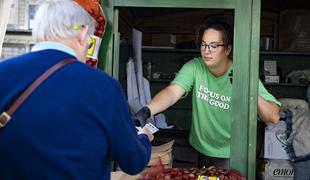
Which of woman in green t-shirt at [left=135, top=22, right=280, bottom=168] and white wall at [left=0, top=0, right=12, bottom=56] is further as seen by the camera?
woman in green t-shirt at [left=135, top=22, right=280, bottom=168]

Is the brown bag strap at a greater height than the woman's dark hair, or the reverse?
the woman's dark hair

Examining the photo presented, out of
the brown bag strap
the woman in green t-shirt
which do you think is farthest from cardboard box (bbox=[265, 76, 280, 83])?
the brown bag strap

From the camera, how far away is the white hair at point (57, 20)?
4.50 ft

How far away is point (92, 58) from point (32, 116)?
3.02 feet

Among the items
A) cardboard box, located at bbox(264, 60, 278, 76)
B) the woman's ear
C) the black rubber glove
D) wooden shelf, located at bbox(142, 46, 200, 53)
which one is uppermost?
wooden shelf, located at bbox(142, 46, 200, 53)

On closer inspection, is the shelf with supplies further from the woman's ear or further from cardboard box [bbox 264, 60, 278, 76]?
the woman's ear

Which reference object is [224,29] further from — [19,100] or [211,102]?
[19,100]

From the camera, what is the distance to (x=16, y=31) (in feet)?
16.5

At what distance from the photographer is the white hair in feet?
4.50

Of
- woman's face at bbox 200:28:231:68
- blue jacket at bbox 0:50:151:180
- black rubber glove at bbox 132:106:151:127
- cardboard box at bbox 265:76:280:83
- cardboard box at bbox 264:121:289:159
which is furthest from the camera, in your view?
cardboard box at bbox 265:76:280:83

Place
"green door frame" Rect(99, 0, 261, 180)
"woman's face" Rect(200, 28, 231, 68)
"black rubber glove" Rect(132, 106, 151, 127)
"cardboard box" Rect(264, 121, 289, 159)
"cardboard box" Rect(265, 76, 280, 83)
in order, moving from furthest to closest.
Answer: "cardboard box" Rect(265, 76, 280, 83) → "cardboard box" Rect(264, 121, 289, 159) → "woman's face" Rect(200, 28, 231, 68) → "green door frame" Rect(99, 0, 261, 180) → "black rubber glove" Rect(132, 106, 151, 127)

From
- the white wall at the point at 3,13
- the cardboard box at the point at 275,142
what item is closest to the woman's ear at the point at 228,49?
the white wall at the point at 3,13

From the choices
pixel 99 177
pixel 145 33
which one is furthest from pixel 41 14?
pixel 145 33

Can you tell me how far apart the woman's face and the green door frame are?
14 centimetres
